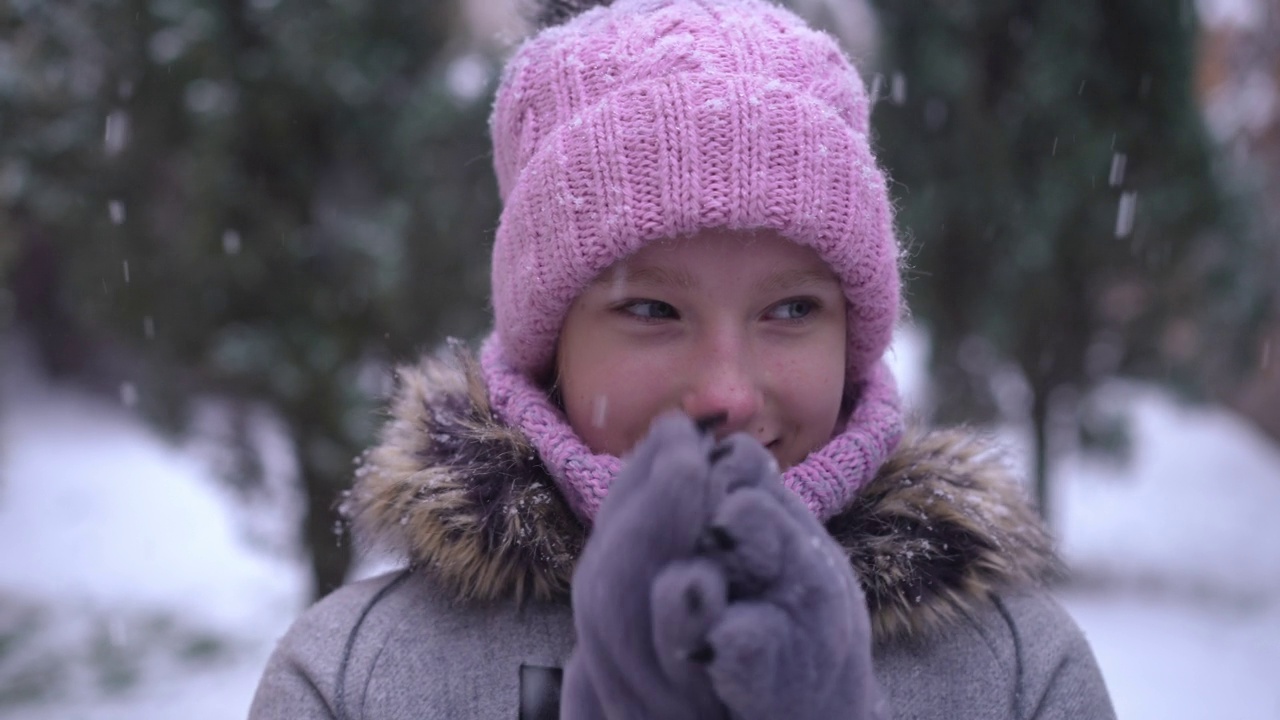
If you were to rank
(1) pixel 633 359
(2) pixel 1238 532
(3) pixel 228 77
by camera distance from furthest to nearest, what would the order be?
1. (2) pixel 1238 532
2. (3) pixel 228 77
3. (1) pixel 633 359

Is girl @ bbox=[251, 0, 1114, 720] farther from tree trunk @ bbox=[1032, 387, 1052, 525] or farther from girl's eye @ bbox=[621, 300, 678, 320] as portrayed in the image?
tree trunk @ bbox=[1032, 387, 1052, 525]

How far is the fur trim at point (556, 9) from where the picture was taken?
5.51 feet

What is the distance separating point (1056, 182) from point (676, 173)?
417cm

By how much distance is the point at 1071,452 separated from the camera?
5.65m

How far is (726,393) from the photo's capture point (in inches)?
49.8

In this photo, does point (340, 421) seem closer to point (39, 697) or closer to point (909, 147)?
point (39, 697)

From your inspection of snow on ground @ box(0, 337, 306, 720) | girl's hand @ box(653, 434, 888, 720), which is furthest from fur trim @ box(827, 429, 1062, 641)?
snow on ground @ box(0, 337, 306, 720)

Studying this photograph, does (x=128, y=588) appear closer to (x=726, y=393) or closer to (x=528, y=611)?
(x=528, y=611)

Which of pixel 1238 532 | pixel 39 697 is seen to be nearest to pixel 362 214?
pixel 39 697

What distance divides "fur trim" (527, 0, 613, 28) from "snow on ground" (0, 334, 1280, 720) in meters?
1.89

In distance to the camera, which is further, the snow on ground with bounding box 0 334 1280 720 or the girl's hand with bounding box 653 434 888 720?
the snow on ground with bounding box 0 334 1280 720

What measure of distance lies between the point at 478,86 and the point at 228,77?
956mm

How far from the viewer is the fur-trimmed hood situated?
→ 1366mm

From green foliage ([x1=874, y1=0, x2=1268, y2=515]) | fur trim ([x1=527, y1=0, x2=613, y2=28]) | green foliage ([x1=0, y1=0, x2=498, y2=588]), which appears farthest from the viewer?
green foliage ([x1=874, y1=0, x2=1268, y2=515])
